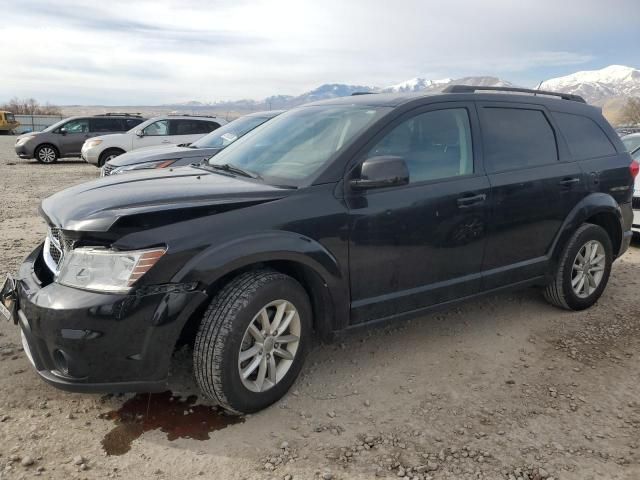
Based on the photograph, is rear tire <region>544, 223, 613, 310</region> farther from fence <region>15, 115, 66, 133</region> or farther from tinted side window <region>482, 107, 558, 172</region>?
fence <region>15, 115, 66, 133</region>

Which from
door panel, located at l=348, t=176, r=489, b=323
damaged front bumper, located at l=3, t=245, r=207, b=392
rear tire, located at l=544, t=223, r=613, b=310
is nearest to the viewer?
damaged front bumper, located at l=3, t=245, r=207, b=392

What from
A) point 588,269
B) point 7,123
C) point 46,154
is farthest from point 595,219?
point 7,123

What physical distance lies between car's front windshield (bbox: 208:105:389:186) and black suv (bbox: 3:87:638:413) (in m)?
0.02

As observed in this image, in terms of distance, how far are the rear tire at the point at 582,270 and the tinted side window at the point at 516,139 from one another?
745 millimetres

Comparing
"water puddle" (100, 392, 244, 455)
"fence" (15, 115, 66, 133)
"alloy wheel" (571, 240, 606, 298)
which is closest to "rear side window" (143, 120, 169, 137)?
"alloy wheel" (571, 240, 606, 298)

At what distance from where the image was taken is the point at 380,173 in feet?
9.70

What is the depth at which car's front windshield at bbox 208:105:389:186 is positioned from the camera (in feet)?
10.5

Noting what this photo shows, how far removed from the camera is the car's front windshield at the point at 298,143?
3215mm

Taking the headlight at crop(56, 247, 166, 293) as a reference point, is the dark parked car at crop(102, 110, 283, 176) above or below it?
above

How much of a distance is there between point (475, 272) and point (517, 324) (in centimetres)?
92

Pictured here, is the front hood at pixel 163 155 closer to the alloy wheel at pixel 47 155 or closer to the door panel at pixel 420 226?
the door panel at pixel 420 226

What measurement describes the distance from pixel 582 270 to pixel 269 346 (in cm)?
300

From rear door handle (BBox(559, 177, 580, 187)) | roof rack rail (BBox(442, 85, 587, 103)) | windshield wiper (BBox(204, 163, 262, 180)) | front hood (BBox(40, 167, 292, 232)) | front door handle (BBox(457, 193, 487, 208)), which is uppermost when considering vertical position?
roof rack rail (BBox(442, 85, 587, 103))

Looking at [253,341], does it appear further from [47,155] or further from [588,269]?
[47,155]
